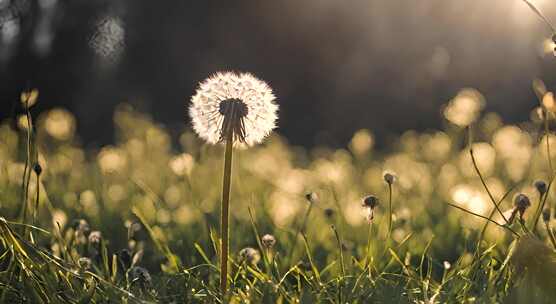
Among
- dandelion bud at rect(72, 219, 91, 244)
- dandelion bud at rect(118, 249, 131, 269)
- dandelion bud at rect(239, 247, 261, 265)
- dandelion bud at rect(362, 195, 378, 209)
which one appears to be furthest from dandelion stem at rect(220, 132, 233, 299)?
dandelion bud at rect(72, 219, 91, 244)

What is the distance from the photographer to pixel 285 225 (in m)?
2.92

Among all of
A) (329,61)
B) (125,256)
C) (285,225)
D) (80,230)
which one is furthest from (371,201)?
(329,61)

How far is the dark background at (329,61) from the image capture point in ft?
24.5

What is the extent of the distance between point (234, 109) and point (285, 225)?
1.44m

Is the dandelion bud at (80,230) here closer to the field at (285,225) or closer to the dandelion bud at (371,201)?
the field at (285,225)

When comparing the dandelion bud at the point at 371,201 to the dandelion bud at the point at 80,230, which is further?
the dandelion bud at the point at 80,230

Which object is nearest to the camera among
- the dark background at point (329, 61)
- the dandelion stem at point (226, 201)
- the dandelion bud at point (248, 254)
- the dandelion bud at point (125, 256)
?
the dandelion stem at point (226, 201)

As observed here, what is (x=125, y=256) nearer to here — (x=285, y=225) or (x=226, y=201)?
(x=226, y=201)

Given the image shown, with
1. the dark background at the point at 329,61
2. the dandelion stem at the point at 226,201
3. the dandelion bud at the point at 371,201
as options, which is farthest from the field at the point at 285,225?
the dark background at the point at 329,61

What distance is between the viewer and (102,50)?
2318mm

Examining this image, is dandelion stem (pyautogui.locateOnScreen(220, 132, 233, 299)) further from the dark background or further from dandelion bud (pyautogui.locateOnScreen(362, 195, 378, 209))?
the dark background

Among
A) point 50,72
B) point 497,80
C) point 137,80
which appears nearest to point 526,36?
point 497,80

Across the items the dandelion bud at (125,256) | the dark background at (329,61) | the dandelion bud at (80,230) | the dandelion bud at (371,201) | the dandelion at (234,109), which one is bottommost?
the dandelion bud at (125,256)

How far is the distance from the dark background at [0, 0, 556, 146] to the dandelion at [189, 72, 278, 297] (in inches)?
216
